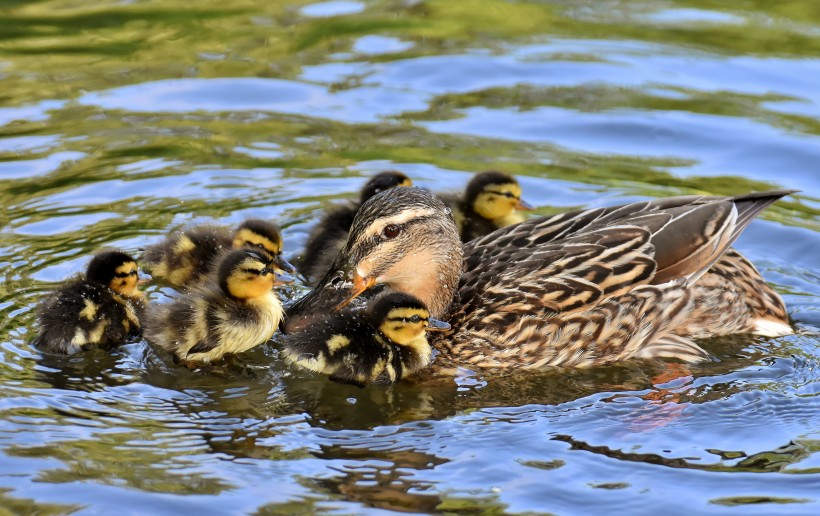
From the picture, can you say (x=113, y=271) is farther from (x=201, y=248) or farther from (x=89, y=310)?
(x=201, y=248)

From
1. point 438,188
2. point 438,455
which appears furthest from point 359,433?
point 438,188

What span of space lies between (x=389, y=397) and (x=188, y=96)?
461 centimetres

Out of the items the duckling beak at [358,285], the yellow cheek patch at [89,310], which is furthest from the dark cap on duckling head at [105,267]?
the duckling beak at [358,285]

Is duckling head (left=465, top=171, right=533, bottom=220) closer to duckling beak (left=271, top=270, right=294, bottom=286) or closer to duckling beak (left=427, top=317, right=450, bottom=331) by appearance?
duckling beak (left=271, top=270, right=294, bottom=286)

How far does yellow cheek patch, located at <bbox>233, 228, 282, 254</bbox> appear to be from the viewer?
22.3 feet

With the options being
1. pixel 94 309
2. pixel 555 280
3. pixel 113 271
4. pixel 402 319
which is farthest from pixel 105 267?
pixel 555 280

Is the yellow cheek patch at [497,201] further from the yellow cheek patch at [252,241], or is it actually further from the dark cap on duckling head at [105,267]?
the dark cap on duckling head at [105,267]

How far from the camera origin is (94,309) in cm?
604

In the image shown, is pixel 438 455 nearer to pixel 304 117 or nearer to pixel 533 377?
pixel 533 377

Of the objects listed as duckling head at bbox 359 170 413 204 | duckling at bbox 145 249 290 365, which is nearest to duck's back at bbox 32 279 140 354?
duckling at bbox 145 249 290 365

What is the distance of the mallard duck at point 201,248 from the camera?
22.3 ft

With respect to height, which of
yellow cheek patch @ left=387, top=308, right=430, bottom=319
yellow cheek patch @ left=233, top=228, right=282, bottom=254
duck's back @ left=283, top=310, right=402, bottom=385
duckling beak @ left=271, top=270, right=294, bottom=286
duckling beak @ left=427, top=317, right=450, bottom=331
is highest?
yellow cheek patch @ left=233, top=228, right=282, bottom=254

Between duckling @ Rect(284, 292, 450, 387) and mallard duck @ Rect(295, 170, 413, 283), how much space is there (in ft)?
3.68

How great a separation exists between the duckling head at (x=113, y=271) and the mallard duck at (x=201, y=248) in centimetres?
51
